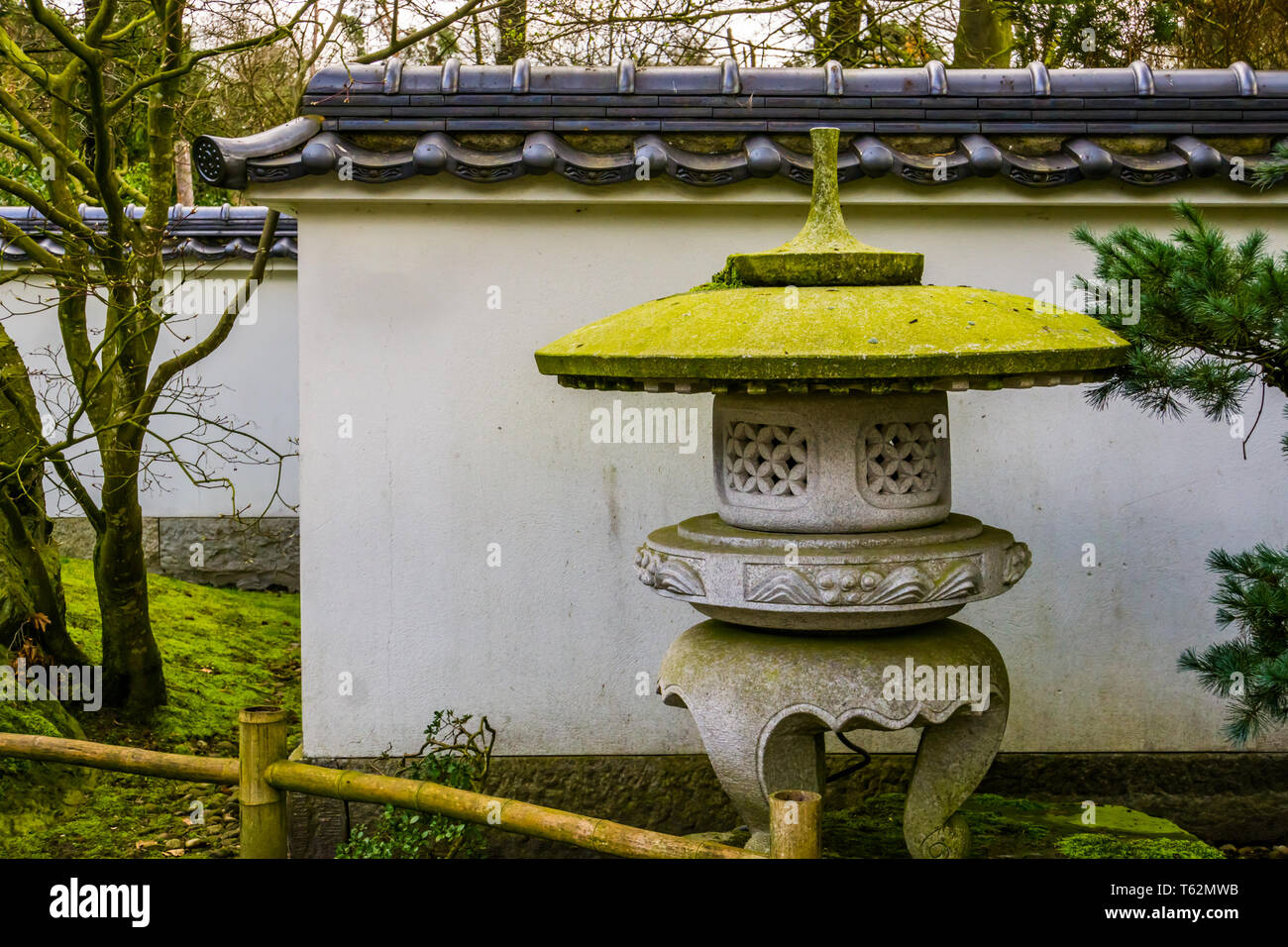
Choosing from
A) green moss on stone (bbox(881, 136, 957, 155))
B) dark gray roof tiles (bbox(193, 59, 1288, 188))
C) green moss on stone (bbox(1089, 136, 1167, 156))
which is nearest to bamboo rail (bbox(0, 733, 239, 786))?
dark gray roof tiles (bbox(193, 59, 1288, 188))

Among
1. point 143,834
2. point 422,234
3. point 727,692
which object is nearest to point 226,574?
point 143,834

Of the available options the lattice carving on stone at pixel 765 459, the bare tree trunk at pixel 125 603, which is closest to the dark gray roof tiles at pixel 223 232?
the bare tree trunk at pixel 125 603

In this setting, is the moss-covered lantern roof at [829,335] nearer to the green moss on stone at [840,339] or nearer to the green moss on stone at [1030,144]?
the green moss on stone at [840,339]

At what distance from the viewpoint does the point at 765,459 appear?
12.6ft

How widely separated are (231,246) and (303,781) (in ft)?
20.7

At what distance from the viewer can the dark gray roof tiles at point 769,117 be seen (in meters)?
4.91

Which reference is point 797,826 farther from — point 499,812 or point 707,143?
point 707,143

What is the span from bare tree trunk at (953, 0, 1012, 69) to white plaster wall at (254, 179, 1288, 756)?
4999 millimetres

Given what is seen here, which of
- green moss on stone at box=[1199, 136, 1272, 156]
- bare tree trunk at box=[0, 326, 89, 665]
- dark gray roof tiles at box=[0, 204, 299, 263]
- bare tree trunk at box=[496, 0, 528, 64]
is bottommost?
bare tree trunk at box=[0, 326, 89, 665]

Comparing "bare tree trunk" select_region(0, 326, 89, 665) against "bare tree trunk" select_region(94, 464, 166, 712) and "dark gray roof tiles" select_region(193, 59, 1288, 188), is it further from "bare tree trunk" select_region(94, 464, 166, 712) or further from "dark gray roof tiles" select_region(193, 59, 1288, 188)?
"dark gray roof tiles" select_region(193, 59, 1288, 188)

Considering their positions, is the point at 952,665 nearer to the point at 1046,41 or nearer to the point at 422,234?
the point at 422,234

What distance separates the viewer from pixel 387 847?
4852 mm

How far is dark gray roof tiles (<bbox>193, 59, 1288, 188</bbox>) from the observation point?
4910mm

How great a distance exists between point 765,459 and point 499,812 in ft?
4.46
